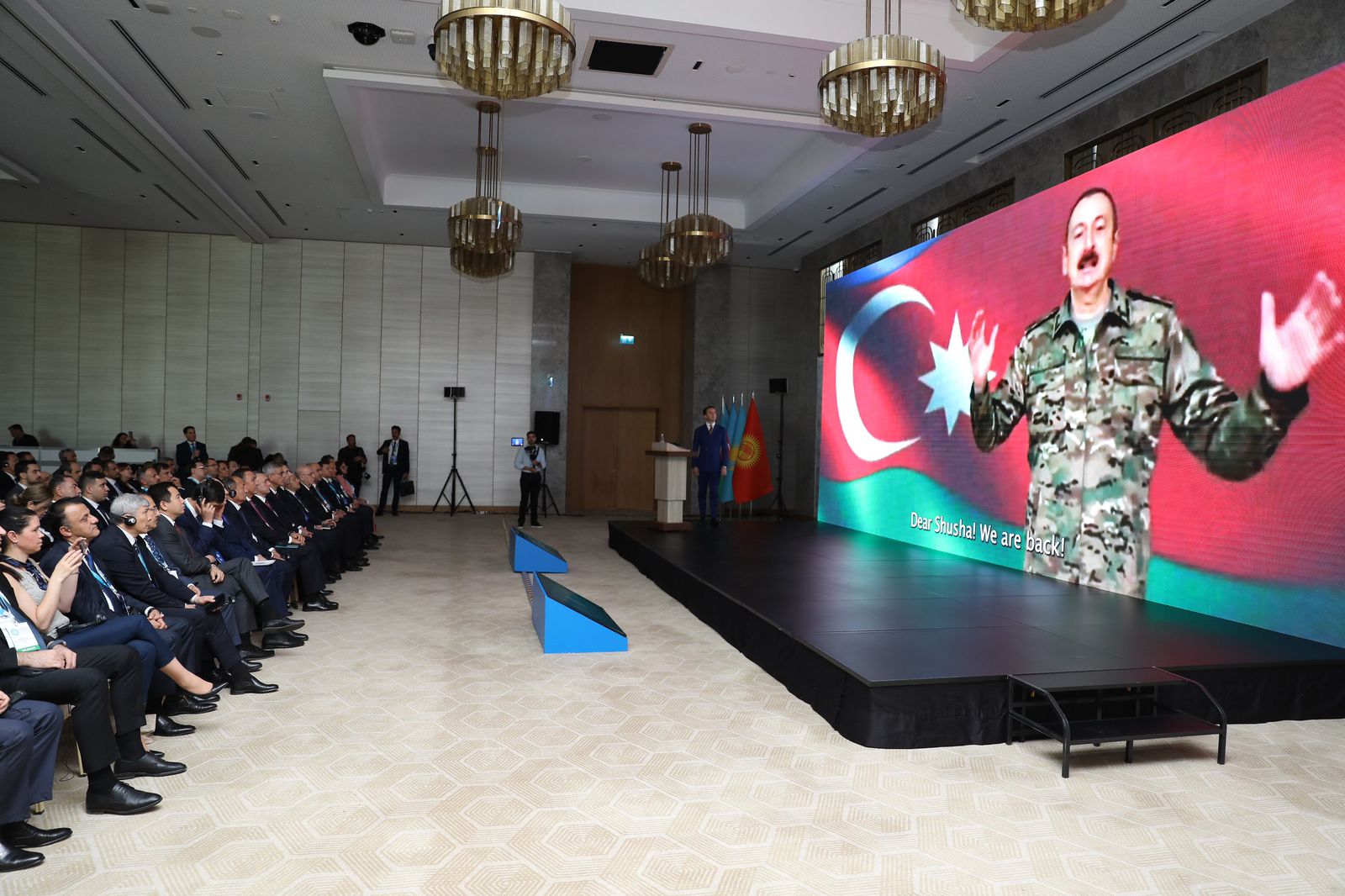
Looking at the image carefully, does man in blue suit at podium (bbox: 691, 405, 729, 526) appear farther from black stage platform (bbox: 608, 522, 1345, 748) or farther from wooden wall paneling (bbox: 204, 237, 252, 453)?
wooden wall paneling (bbox: 204, 237, 252, 453)

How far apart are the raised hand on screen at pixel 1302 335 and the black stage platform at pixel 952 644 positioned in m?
1.71

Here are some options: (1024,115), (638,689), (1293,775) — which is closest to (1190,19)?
(1024,115)

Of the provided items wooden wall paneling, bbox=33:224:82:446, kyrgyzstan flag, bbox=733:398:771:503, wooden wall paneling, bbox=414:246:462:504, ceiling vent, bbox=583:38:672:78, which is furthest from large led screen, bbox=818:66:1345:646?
wooden wall paneling, bbox=33:224:82:446

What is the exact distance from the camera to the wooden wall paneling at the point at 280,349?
15469 mm

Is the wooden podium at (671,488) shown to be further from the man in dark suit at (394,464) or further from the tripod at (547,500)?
the man in dark suit at (394,464)

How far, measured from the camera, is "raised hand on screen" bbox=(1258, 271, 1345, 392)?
17.4 feet

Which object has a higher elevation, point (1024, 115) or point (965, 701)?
point (1024, 115)


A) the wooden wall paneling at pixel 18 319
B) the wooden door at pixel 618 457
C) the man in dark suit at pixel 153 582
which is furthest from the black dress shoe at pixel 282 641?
the wooden wall paneling at pixel 18 319

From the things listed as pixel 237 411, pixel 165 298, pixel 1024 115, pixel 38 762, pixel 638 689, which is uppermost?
pixel 1024 115

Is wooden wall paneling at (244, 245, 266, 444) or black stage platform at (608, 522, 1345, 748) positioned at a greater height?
wooden wall paneling at (244, 245, 266, 444)

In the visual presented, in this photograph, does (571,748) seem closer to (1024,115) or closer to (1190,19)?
(1190,19)

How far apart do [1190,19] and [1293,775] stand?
20.1ft

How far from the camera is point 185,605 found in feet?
15.3

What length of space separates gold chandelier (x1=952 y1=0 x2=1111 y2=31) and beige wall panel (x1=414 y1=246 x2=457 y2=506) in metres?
13.3
